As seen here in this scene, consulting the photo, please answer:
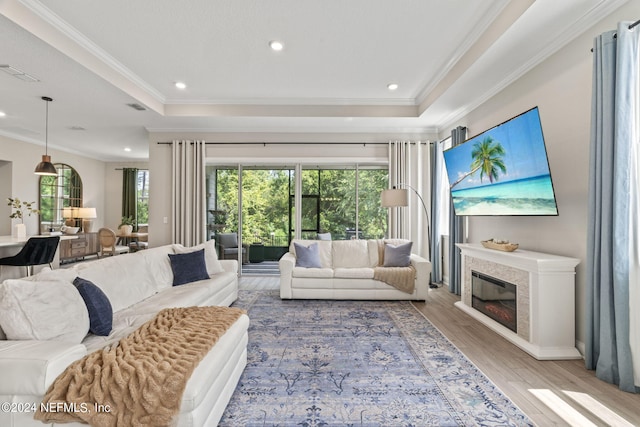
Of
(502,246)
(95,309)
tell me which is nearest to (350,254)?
(502,246)

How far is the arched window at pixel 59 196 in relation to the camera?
717cm

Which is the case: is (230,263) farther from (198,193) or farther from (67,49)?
(67,49)

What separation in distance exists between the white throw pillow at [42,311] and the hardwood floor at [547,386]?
9.33 ft

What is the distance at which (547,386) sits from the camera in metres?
2.11

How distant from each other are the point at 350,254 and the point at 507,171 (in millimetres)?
2471

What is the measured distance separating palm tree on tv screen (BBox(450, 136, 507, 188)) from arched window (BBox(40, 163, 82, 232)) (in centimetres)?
876

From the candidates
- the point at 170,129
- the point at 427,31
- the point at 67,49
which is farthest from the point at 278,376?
the point at 170,129

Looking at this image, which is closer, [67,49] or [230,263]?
[67,49]

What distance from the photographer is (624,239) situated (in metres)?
2.07

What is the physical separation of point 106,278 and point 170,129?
12.1 feet

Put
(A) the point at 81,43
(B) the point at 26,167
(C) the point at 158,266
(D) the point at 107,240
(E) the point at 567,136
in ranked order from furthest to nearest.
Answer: (D) the point at 107,240, (B) the point at 26,167, (C) the point at 158,266, (A) the point at 81,43, (E) the point at 567,136

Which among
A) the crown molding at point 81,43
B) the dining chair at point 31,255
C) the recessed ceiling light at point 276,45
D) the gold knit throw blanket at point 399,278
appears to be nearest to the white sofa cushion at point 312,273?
the gold knit throw blanket at point 399,278

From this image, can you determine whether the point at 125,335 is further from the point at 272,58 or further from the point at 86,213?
the point at 86,213

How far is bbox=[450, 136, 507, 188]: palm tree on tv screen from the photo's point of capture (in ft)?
10.1
